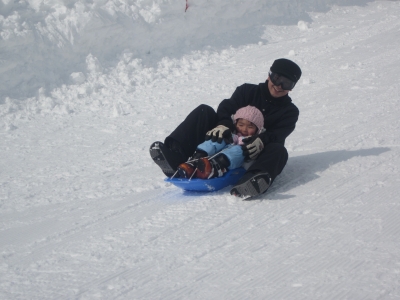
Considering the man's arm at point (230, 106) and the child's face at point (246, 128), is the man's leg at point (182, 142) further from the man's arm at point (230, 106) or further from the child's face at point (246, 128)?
the child's face at point (246, 128)

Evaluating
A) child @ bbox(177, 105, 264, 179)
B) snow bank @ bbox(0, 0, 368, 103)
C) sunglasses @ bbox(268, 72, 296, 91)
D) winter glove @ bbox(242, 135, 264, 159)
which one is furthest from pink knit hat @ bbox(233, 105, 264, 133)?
snow bank @ bbox(0, 0, 368, 103)

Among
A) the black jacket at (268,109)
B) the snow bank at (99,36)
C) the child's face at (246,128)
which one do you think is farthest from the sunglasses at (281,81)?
the snow bank at (99,36)

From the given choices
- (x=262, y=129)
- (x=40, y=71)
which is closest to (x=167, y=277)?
(x=262, y=129)

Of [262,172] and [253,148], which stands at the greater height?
[253,148]

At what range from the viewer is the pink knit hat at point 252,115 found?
11.7 feet

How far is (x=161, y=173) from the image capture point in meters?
4.08

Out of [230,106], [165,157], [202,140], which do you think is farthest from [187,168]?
[230,106]

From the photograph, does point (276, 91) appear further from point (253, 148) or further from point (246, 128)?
point (253, 148)

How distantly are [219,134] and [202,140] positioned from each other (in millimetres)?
264

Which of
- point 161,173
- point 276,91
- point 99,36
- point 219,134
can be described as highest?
point 99,36

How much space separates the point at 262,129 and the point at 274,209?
0.76m

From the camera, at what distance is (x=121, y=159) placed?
4.52m

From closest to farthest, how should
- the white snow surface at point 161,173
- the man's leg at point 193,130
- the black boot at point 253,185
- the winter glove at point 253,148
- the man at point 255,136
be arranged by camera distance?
the white snow surface at point 161,173
the black boot at point 253,185
the man at point 255,136
the winter glove at point 253,148
the man's leg at point 193,130

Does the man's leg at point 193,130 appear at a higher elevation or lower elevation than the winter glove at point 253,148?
higher
